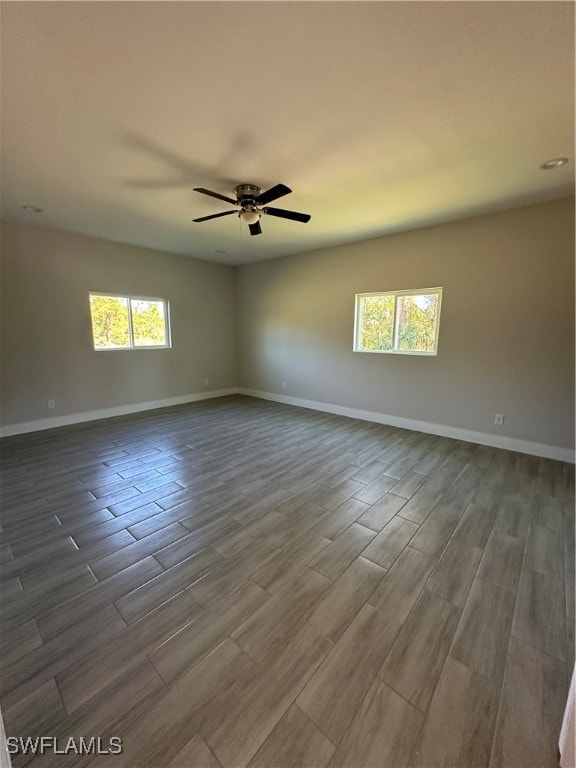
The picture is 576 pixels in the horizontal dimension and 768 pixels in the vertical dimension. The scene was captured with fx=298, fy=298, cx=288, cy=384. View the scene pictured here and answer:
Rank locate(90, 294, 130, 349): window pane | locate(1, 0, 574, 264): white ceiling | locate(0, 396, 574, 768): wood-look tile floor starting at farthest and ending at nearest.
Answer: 1. locate(90, 294, 130, 349): window pane
2. locate(1, 0, 574, 264): white ceiling
3. locate(0, 396, 574, 768): wood-look tile floor

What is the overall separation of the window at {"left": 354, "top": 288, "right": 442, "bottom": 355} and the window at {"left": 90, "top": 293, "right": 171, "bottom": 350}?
11.6ft

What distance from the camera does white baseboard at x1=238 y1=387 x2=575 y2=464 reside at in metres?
3.34

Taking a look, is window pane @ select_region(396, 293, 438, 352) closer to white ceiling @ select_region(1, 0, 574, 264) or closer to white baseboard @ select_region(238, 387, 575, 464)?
white baseboard @ select_region(238, 387, 575, 464)

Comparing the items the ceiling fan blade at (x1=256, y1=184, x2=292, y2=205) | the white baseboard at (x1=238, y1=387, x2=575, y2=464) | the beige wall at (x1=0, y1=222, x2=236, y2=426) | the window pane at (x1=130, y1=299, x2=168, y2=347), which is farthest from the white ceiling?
the white baseboard at (x1=238, y1=387, x2=575, y2=464)

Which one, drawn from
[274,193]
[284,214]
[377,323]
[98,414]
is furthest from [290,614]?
[98,414]

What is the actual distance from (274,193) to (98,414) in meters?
4.37

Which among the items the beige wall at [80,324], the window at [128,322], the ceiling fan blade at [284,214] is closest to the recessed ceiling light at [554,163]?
the ceiling fan blade at [284,214]

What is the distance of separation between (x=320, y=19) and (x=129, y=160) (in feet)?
5.85

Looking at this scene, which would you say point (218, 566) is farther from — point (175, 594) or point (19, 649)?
point (19, 649)

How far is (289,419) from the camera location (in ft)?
16.0

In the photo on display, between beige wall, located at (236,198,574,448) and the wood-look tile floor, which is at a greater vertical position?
beige wall, located at (236,198,574,448)

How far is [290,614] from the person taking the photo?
153cm

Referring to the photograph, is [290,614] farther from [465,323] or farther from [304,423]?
[465,323]

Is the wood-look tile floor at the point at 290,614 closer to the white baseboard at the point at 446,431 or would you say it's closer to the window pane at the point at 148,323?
the white baseboard at the point at 446,431
